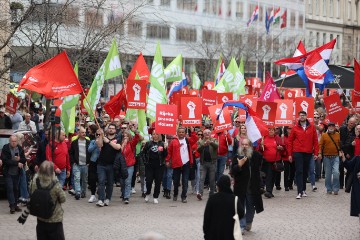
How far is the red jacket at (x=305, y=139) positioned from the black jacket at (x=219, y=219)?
8502 millimetres

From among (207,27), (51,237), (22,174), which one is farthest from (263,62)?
(51,237)

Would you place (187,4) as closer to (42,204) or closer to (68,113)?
(68,113)

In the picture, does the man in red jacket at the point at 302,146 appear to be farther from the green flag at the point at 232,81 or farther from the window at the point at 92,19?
the green flag at the point at 232,81

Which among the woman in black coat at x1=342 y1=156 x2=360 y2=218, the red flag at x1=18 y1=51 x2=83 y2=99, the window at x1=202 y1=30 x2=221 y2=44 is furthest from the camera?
the window at x1=202 y1=30 x2=221 y2=44

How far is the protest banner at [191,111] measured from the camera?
1922 centimetres

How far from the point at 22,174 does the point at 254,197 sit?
16.6 ft

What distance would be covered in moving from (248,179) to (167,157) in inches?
183

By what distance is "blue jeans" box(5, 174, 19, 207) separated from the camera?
621 inches

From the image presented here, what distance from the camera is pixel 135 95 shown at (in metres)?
19.6

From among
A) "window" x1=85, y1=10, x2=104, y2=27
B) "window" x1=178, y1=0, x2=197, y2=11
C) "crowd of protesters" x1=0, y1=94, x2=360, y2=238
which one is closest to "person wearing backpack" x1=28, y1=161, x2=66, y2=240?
"crowd of protesters" x1=0, y1=94, x2=360, y2=238

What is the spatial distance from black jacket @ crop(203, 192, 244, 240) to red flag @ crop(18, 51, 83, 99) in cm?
586

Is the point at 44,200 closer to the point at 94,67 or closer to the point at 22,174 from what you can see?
the point at 22,174

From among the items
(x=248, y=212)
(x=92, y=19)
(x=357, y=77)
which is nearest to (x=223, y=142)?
(x=357, y=77)

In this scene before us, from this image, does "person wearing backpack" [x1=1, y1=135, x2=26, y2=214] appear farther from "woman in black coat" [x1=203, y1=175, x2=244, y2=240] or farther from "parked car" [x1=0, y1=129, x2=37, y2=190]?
"woman in black coat" [x1=203, y1=175, x2=244, y2=240]
